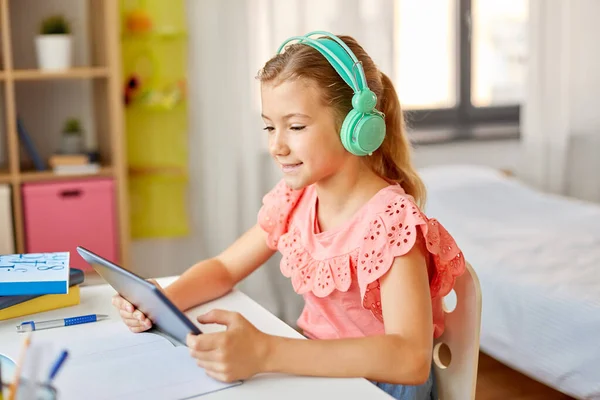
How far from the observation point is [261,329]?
1248mm

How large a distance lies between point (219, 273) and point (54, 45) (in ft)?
4.94

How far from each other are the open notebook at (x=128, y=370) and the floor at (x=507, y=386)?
5.12 feet

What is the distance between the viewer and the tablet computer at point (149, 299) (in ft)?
3.17

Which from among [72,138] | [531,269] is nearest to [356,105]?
[531,269]

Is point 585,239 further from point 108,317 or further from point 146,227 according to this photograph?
point 108,317

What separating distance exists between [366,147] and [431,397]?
0.44 m

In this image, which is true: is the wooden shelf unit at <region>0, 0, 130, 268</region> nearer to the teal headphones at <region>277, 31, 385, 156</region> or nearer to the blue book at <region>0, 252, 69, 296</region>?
the blue book at <region>0, 252, 69, 296</region>

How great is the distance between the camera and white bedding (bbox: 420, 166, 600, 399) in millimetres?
2141

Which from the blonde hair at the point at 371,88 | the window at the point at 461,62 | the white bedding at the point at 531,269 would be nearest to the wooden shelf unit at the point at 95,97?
the white bedding at the point at 531,269

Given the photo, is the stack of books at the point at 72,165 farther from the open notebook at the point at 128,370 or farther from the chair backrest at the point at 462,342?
the chair backrest at the point at 462,342

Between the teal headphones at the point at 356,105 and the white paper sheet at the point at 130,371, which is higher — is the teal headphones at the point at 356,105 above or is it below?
above

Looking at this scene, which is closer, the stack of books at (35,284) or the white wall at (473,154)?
the stack of books at (35,284)

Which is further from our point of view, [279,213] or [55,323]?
[279,213]

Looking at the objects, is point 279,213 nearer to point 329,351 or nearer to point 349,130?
point 349,130
